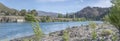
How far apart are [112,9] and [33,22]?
5793mm

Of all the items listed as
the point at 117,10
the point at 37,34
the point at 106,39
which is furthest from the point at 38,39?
the point at 106,39

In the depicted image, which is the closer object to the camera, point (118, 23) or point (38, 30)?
point (38, 30)

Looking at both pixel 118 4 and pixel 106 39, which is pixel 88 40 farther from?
pixel 118 4

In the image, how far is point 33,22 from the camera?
654 inches

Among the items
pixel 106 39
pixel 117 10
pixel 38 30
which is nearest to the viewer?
pixel 38 30

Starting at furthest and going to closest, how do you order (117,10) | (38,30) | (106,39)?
(106,39) < (117,10) < (38,30)

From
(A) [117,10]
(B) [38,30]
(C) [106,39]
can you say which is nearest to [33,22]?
(B) [38,30]

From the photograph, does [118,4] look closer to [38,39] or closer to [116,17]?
[116,17]

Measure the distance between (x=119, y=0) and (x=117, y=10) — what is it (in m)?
0.60

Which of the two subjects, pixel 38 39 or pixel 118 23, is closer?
pixel 38 39

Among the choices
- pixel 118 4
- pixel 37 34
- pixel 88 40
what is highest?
pixel 118 4

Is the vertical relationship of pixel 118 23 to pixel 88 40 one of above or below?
above

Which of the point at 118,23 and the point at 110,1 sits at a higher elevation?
the point at 110,1

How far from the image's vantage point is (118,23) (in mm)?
20000
